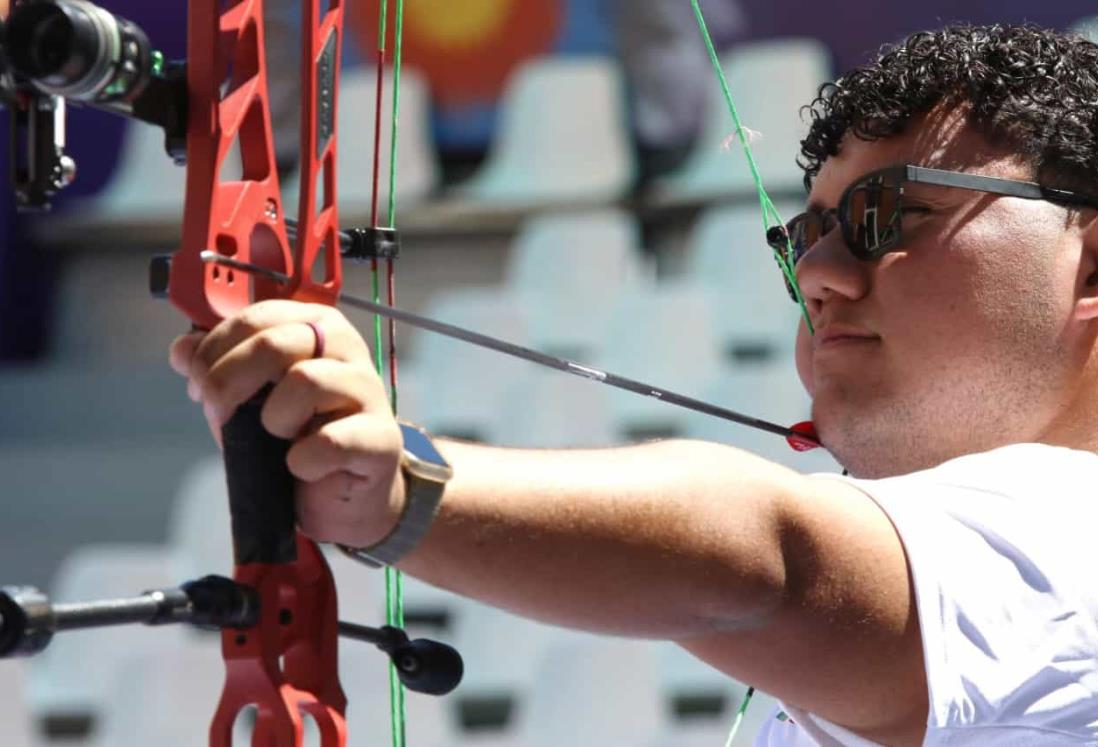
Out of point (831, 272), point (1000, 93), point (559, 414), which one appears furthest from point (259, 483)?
point (559, 414)

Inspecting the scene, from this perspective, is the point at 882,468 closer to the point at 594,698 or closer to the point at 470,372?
the point at 594,698

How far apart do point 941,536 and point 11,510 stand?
10.7ft

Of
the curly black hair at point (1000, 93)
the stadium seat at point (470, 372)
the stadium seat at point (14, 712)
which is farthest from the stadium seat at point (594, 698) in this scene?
the curly black hair at point (1000, 93)

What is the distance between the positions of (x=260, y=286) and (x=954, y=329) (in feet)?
1.65

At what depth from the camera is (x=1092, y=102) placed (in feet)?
3.78

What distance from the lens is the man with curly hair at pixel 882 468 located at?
71cm

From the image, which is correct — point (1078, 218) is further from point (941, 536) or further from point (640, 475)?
point (640, 475)

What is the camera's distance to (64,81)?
710mm

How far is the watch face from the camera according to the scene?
28.0 inches

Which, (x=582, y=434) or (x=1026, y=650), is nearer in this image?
(x=1026, y=650)

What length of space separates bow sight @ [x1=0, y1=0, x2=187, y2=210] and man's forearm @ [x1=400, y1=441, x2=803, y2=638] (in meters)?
0.23

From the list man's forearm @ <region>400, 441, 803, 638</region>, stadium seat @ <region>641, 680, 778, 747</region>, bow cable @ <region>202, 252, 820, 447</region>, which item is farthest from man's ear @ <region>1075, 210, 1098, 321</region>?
stadium seat @ <region>641, 680, 778, 747</region>

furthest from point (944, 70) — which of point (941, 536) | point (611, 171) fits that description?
point (611, 171)

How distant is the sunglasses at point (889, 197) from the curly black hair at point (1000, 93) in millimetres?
17
